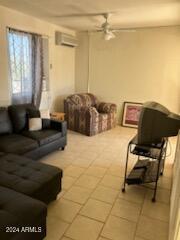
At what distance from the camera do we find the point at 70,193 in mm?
2570

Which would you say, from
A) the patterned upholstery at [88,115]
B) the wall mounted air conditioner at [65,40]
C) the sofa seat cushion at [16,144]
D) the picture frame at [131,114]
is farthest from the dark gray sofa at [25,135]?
the picture frame at [131,114]

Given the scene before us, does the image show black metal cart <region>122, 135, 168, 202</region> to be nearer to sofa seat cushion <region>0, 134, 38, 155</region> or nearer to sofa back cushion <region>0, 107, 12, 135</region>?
sofa seat cushion <region>0, 134, 38, 155</region>

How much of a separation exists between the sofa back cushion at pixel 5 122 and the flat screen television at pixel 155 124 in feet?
6.92

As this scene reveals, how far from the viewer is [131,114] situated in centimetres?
554

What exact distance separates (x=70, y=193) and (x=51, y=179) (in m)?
0.50

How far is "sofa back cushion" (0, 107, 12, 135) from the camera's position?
10.8 ft

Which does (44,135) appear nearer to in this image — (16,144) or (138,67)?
(16,144)

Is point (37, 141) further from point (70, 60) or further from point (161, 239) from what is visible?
point (70, 60)

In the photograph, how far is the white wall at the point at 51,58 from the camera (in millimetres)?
3648

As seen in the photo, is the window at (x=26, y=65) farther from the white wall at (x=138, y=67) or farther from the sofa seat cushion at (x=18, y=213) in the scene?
the sofa seat cushion at (x=18, y=213)

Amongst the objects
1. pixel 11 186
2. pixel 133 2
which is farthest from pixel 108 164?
pixel 133 2

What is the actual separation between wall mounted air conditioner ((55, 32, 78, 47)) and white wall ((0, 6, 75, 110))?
11 centimetres

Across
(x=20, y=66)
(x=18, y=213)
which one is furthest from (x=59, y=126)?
(x=18, y=213)

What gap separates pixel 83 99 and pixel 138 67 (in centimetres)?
161
